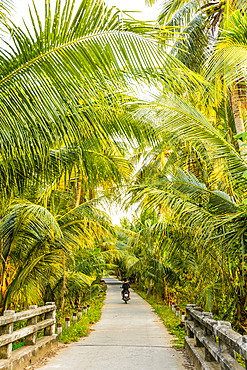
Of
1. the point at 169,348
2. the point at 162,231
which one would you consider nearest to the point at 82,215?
the point at 162,231

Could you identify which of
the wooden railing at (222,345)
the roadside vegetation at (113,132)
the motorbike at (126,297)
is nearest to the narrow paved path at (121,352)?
the wooden railing at (222,345)

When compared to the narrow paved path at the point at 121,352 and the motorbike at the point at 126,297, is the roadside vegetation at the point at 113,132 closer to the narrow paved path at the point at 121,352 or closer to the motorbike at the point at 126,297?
the narrow paved path at the point at 121,352

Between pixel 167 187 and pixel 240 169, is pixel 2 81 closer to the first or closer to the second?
pixel 240 169

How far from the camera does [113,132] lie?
467 cm

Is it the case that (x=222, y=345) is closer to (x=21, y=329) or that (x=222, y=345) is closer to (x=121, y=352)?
(x=21, y=329)

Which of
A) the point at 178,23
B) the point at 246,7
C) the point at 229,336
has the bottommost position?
the point at 229,336

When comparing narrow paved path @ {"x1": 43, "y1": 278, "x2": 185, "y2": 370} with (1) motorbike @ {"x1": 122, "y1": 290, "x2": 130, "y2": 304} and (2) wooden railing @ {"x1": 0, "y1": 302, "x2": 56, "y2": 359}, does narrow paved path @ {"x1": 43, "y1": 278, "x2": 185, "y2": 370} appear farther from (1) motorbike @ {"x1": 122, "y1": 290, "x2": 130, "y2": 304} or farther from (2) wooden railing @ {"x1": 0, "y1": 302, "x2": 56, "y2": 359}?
(1) motorbike @ {"x1": 122, "y1": 290, "x2": 130, "y2": 304}

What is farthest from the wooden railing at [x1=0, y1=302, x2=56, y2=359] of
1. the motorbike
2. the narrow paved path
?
the motorbike

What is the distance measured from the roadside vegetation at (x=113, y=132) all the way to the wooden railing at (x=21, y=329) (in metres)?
0.80

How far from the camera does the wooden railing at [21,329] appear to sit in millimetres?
5003

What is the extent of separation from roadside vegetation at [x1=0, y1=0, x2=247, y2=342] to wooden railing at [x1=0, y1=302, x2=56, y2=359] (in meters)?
0.80

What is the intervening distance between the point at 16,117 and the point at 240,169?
402 cm

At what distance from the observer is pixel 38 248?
770 cm

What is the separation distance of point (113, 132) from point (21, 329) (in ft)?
11.8
